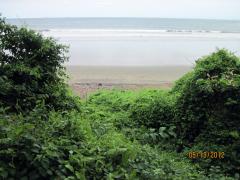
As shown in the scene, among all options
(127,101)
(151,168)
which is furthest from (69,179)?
(127,101)

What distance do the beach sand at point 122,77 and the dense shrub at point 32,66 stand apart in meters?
8.37

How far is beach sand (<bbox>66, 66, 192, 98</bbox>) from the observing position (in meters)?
17.0

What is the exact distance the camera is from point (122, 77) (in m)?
19.7

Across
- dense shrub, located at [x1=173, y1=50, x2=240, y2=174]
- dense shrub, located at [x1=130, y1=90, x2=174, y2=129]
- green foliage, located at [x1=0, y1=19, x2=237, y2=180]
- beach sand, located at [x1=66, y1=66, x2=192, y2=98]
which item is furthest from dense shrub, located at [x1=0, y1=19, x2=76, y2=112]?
beach sand, located at [x1=66, y1=66, x2=192, y2=98]

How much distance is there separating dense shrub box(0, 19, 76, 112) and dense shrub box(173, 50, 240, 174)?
2.12 m

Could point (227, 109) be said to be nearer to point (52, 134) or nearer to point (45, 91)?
point (45, 91)

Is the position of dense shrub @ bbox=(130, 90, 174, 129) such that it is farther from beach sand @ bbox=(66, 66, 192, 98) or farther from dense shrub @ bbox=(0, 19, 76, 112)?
beach sand @ bbox=(66, 66, 192, 98)

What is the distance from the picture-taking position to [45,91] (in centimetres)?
635

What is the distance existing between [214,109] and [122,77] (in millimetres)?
12885

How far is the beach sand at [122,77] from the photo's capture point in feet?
55.8

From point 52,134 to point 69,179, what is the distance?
2.39 ft

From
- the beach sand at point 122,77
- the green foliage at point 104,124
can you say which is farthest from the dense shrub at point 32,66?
the beach sand at point 122,77

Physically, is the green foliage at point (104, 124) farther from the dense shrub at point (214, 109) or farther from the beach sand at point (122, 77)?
the beach sand at point (122, 77)
